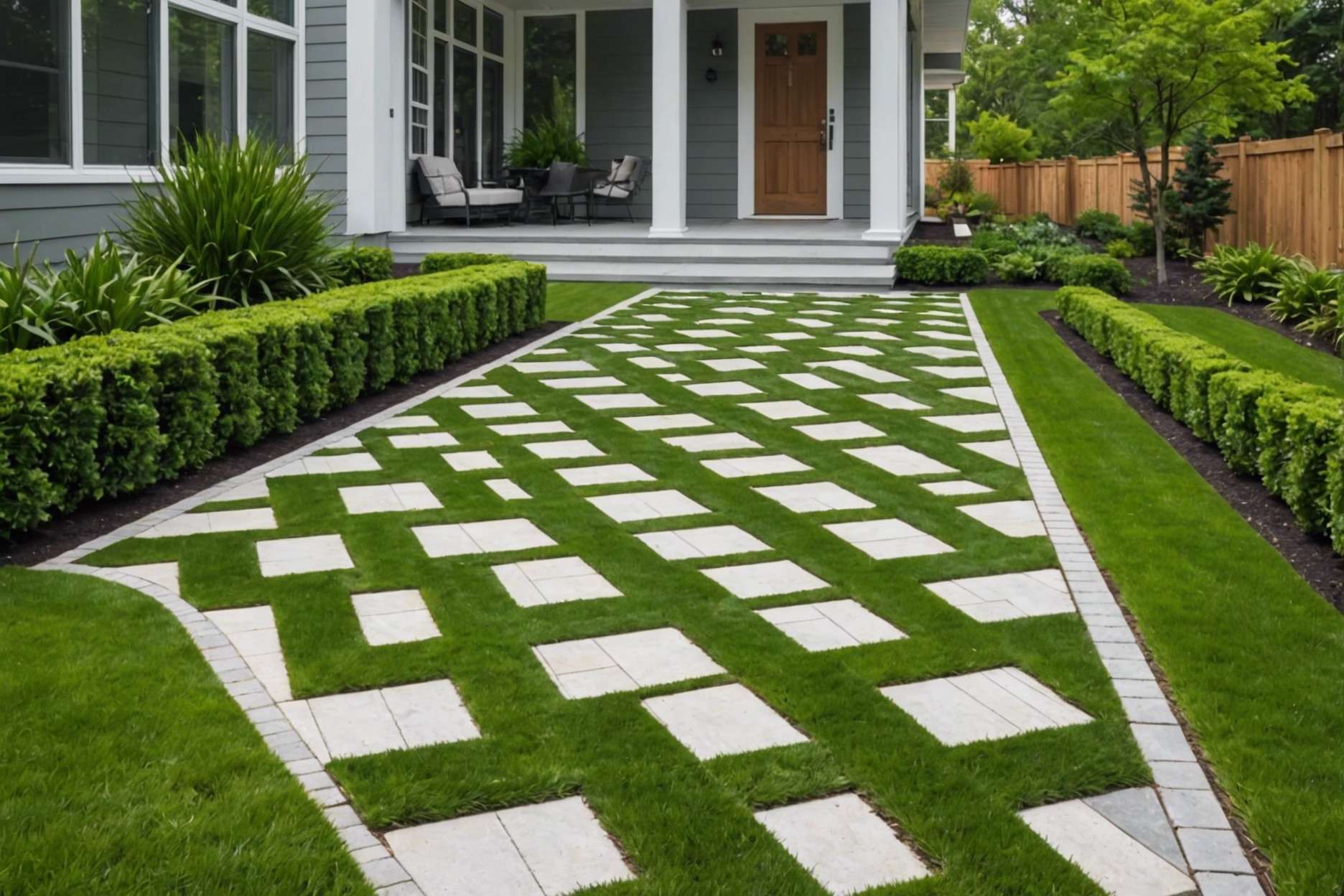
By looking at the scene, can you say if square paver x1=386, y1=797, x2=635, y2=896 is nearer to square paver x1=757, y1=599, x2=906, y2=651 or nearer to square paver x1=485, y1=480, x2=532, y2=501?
square paver x1=757, y1=599, x2=906, y2=651

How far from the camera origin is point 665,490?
202 inches

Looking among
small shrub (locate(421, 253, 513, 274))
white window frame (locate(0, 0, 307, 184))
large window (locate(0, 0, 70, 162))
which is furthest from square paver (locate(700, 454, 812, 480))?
small shrub (locate(421, 253, 513, 274))

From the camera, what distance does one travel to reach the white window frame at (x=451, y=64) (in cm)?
1364

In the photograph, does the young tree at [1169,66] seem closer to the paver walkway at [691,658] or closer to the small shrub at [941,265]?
the small shrub at [941,265]

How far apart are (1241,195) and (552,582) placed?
13.1 metres

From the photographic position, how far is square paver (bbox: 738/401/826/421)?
261 inches

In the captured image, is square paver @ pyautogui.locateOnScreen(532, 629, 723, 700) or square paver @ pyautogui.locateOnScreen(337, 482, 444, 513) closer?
square paver @ pyautogui.locateOnScreen(532, 629, 723, 700)

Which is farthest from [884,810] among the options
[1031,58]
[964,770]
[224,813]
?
[1031,58]

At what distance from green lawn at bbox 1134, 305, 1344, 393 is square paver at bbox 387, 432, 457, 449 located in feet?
14.5

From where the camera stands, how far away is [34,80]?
8.09m

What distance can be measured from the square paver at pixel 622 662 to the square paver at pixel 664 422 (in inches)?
111

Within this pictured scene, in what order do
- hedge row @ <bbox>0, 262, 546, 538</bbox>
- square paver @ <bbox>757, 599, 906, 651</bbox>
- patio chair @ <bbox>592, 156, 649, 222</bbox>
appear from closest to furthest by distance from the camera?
square paver @ <bbox>757, 599, 906, 651</bbox> → hedge row @ <bbox>0, 262, 546, 538</bbox> → patio chair @ <bbox>592, 156, 649, 222</bbox>

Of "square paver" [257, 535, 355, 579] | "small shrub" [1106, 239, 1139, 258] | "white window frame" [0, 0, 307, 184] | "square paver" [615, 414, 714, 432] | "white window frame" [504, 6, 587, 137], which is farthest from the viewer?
"white window frame" [504, 6, 587, 137]

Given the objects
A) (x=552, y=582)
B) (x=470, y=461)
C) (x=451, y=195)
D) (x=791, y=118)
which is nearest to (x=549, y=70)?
(x=791, y=118)
